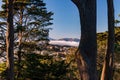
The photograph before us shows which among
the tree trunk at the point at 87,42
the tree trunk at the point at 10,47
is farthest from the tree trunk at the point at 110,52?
the tree trunk at the point at 10,47

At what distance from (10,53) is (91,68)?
5.53m

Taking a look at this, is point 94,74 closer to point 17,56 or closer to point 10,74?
point 10,74

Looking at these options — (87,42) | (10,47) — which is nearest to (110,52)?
(87,42)

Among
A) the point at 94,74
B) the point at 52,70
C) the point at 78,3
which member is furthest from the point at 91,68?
the point at 52,70

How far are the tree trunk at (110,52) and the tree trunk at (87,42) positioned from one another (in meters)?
2.66

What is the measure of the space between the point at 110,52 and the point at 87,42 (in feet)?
10.9

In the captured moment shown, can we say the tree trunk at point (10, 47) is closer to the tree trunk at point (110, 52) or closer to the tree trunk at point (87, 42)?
the tree trunk at point (110, 52)

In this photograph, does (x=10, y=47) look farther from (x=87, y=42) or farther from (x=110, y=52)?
(x=87, y=42)

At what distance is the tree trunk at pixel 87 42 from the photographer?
5891mm

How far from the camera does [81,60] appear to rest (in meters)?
5.94

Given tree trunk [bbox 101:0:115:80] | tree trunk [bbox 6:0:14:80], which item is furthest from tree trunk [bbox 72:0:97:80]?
tree trunk [bbox 6:0:14:80]

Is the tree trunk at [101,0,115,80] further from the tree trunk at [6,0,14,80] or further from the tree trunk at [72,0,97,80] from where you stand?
the tree trunk at [6,0,14,80]

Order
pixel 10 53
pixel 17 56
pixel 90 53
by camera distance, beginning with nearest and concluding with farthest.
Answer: pixel 90 53
pixel 10 53
pixel 17 56

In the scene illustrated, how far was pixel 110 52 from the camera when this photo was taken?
356 inches
